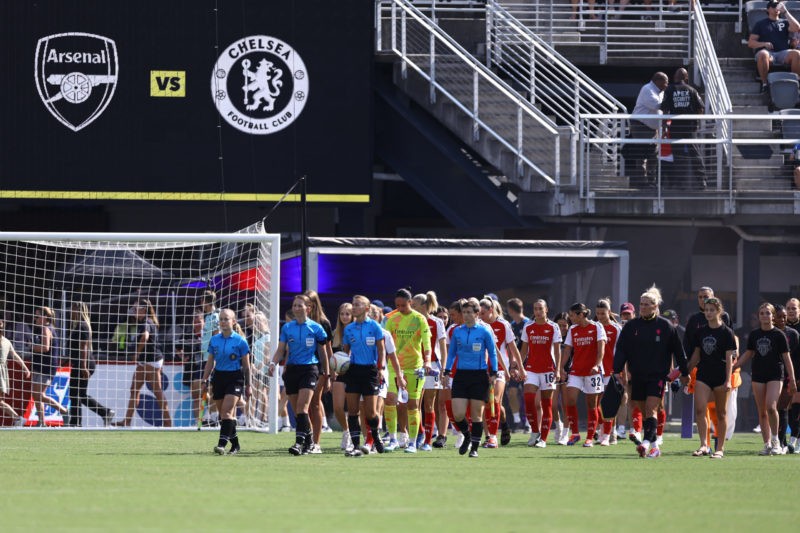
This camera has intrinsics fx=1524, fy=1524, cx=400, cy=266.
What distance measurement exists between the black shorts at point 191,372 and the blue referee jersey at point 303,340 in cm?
592

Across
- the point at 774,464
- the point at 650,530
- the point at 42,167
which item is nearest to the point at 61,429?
the point at 42,167

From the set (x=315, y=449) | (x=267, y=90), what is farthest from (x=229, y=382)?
(x=267, y=90)

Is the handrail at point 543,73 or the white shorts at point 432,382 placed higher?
the handrail at point 543,73

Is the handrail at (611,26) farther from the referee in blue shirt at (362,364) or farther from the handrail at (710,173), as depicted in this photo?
the referee in blue shirt at (362,364)

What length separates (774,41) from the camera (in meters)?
28.9

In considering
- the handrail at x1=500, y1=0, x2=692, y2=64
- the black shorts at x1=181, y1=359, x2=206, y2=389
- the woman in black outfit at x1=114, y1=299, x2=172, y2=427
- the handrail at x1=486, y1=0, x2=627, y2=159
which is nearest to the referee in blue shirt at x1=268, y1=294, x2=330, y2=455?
the woman in black outfit at x1=114, y1=299, x2=172, y2=427

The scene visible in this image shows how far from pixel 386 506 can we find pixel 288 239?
50.5 ft

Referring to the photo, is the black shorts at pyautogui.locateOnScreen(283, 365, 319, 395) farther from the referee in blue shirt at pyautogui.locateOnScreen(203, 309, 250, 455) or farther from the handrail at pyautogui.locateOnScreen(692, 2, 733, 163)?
the handrail at pyautogui.locateOnScreen(692, 2, 733, 163)

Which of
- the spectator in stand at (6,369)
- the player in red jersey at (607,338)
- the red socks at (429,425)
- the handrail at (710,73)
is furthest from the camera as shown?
the handrail at (710,73)

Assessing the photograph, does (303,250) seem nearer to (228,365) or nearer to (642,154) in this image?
(642,154)

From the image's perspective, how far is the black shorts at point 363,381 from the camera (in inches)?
679

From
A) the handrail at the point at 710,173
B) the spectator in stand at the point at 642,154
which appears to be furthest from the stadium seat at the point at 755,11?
the spectator in stand at the point at 642,154

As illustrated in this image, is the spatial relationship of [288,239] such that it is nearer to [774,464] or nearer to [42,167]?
[42,167]

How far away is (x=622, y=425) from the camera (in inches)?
860
